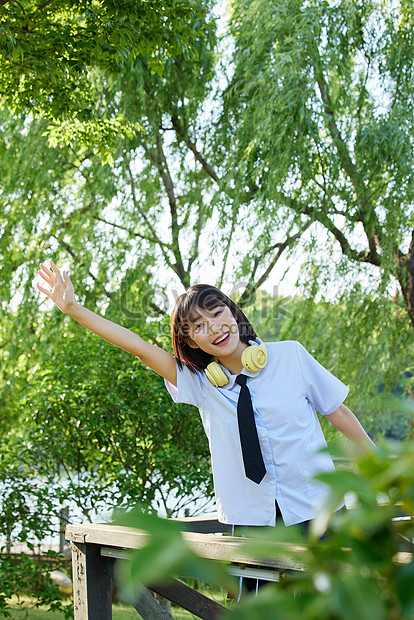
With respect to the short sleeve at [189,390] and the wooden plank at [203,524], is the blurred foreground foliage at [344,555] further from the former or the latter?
the wooden plank at [203,524]

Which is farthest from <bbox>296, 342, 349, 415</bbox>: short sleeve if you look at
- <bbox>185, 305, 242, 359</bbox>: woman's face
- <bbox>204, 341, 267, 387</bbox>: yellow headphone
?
<bbox>185, 305, 242, 359</bbox>: woman's face

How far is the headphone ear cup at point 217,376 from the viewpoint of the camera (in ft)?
6.51

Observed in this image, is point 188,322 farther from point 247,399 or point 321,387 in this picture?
point 321,387

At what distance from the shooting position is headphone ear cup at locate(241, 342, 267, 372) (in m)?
1.95

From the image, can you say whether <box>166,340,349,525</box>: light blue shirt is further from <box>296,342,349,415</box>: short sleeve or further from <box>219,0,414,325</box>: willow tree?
<box>219,0,414,325</box>: willow tree

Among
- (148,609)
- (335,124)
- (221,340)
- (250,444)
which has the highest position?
(335,124)

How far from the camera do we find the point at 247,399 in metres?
1.91

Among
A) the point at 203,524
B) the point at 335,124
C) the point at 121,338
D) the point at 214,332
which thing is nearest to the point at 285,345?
the point at 214,332

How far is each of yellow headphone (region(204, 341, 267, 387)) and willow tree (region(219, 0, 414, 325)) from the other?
388cm

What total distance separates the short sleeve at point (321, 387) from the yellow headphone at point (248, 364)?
0.40 feet

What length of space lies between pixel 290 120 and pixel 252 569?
474 cm

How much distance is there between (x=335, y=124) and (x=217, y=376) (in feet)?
15.7

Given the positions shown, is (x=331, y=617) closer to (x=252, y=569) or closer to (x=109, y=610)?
(x=252, y=569)

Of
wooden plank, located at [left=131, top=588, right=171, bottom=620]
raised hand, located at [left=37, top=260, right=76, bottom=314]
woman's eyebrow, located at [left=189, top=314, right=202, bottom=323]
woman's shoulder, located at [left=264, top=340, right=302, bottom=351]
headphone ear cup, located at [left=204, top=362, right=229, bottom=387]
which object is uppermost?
raised hand, located at [left=37, top=260, right=76, bottom=314]
